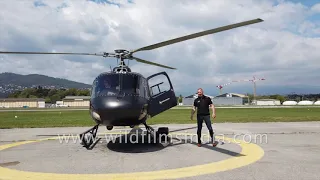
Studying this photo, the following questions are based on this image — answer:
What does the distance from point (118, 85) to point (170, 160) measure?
270cm

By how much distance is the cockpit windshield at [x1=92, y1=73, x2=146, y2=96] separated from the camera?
28.3 ft

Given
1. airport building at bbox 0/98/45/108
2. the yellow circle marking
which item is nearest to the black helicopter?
the yellow circle marking

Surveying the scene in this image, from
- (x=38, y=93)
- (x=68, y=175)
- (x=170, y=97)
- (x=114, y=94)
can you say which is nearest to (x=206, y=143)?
(x=170, y=97)

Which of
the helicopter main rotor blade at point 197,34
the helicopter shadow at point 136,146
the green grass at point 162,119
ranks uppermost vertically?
the helicopter main rotor blade at point 197,34

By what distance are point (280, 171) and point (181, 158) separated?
2.59m

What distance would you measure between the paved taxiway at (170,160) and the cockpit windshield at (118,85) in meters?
1.81

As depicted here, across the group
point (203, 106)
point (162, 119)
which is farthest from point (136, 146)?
point (162, 119)

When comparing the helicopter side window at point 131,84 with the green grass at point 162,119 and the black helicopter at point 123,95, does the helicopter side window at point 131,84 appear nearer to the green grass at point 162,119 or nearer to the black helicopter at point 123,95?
the black helicopter at point 123,95

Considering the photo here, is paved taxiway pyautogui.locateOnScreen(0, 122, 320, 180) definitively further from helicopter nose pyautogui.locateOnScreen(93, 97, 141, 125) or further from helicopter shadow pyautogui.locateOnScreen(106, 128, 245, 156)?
helicopter nose pyautogui.locateOnScreen(93, 97, 141, 125)

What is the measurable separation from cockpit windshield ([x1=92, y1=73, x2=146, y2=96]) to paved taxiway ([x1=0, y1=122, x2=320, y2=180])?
71.4 inches

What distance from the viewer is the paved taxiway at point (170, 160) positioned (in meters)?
6.29

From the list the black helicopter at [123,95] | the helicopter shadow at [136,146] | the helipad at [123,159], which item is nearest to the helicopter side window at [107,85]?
the black helicopter at [123,95]

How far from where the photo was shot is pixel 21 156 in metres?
8.64

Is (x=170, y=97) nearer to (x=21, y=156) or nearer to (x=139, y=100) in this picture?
(x=139, y=100)
